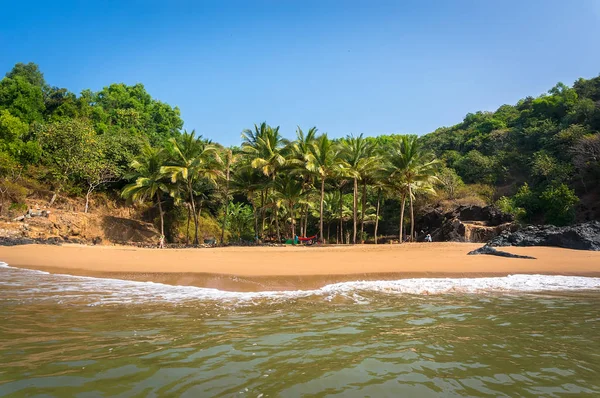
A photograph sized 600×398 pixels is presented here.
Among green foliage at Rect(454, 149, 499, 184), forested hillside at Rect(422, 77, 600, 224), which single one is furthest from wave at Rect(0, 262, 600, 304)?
green foliage at Rect(454, 149, 499, 184)

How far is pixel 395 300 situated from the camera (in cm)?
689

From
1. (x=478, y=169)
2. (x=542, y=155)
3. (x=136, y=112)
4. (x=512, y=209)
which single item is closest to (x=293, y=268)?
(x=512, y=209)

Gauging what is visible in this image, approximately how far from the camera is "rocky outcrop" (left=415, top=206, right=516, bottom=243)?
1169 inches

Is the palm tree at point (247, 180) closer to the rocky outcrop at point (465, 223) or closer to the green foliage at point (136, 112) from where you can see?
the rocky outcrop at point (465, 223)

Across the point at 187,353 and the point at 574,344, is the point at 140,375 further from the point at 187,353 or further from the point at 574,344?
the point at 574,344

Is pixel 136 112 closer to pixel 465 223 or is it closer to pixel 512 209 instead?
pixel 465 223

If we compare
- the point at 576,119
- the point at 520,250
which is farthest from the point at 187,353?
the point at 576,119

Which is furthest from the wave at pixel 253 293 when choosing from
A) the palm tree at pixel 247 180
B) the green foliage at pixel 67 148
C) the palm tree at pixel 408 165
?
the green foliage at pixel 67 148

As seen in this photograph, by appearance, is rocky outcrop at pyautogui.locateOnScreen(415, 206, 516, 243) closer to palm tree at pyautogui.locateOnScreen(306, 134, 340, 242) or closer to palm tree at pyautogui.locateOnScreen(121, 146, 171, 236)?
palm tree at pyautogui.locateOnScreen(306, 134, 340, 242)

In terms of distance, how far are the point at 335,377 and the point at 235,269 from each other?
7.54m

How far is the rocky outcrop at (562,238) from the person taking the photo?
49.2 ft

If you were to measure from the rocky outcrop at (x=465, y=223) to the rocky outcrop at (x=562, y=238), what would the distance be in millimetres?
12516

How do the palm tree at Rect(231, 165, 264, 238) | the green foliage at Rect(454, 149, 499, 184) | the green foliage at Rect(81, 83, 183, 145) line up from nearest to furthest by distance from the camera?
1. the palm tree at Rect(231, 165, 264, 238)
2. the green foliage at Rect(454, 149, 499, 184)
3. the green foliage at Rect(81, 83, 183, 145)

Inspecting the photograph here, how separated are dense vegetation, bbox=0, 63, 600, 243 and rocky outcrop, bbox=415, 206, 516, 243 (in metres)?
1.48
